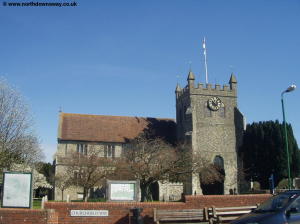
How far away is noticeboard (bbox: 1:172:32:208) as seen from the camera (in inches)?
496

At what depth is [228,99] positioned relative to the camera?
46219 millimetres

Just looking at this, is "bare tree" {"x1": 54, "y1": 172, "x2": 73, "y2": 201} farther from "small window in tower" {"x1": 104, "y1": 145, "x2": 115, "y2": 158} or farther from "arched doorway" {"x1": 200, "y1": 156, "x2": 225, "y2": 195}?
"arched doorway" {"x1": 200, "y1": 156, "x2": 225, "y2": 195}

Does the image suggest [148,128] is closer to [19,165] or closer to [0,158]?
[19,165]

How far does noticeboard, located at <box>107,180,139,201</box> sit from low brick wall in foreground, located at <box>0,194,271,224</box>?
1.28 feet

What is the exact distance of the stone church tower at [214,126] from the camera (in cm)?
4281

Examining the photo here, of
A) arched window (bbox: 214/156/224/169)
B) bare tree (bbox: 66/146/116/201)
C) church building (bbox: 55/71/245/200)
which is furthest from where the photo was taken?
arched window (bbox: 214/156/224/169)

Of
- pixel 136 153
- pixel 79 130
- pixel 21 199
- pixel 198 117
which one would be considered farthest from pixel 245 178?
pixel 21 199

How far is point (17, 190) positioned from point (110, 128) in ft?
→ 113

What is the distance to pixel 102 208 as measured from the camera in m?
13.6

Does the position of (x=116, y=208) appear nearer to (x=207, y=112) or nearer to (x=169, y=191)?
(x=169, y=191)

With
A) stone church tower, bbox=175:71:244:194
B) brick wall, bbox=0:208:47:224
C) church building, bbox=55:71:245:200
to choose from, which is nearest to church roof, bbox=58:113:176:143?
church building, bbox=55:71:245:200

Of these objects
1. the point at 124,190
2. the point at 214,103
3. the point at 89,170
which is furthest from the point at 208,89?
the point at 124,190

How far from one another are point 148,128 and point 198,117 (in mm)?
7703

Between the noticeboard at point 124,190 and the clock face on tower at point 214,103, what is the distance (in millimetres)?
31803
